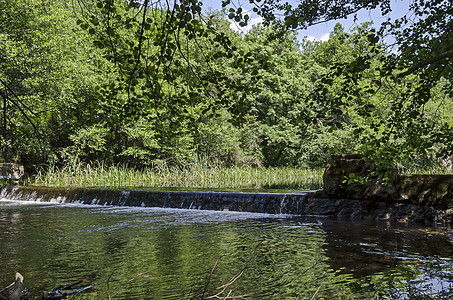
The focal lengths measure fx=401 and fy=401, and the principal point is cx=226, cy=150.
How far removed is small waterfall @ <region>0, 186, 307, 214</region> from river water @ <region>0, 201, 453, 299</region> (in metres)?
1.21

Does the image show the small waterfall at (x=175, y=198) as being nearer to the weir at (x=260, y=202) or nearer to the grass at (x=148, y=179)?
the weir at (x=260, y=202)

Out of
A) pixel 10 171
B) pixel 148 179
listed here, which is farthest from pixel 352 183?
pixel 10 171

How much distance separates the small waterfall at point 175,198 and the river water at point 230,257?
47.6 inches

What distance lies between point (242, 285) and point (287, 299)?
2.11ft

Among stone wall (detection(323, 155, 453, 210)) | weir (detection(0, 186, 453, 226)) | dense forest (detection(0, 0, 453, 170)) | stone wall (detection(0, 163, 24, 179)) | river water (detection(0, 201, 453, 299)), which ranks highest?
dense forest (detection(0, 0, 453, 170))

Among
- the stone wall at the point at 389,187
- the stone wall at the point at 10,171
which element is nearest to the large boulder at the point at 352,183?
the stone wall at the point at 389,187

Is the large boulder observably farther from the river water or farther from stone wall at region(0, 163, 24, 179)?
stone wall at region(0, 163, 24, 179)

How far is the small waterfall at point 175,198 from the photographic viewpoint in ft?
35.8

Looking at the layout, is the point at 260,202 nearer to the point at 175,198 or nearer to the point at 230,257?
the point at 175,198

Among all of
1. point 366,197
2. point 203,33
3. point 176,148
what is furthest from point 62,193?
point 203,33

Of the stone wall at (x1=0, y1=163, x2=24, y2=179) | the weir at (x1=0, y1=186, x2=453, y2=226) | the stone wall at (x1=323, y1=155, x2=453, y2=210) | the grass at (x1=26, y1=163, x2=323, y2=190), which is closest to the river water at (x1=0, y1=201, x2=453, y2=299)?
the weir at (x1=0, y1=186, x2=453, y2=226)

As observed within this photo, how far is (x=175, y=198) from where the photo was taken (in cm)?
1229

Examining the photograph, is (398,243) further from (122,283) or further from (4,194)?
(4,194)

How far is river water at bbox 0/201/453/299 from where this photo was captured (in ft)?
13.2
